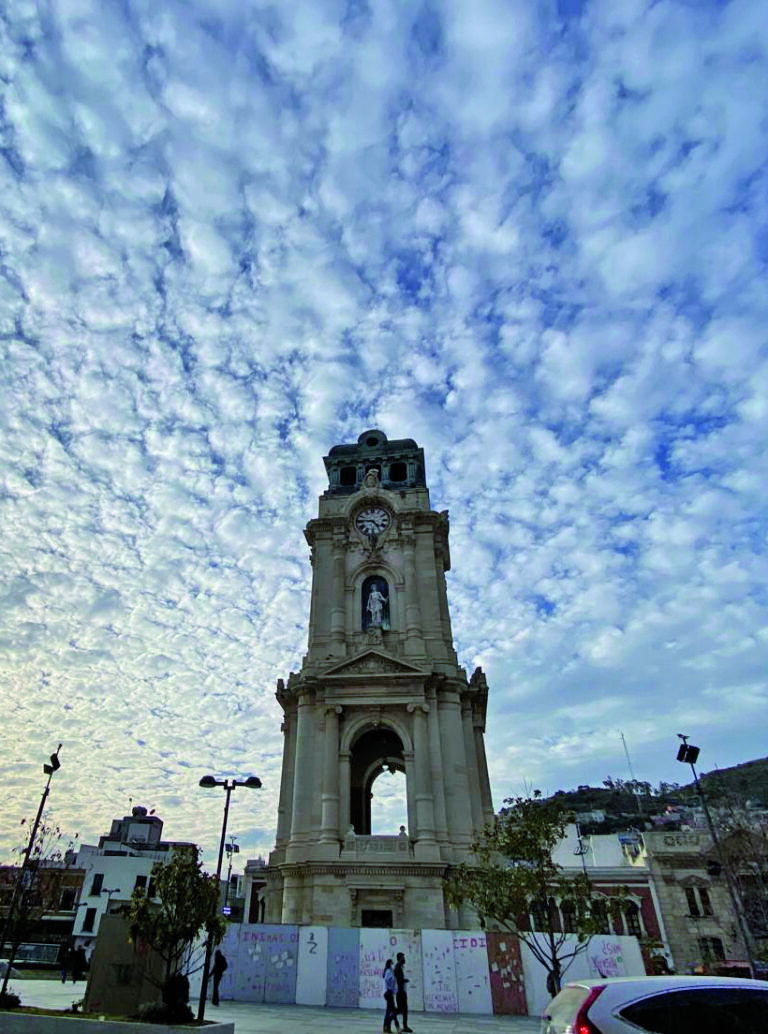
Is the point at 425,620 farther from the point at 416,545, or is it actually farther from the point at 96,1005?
the point at 96,1005

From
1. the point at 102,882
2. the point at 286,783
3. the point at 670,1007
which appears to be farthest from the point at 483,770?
the point at 102,882

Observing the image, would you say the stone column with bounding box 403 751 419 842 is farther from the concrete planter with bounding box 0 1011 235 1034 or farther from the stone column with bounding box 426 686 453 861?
the concrete planter with bounding box 0 1011 235 1034

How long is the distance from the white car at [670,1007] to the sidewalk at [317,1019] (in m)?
11.9

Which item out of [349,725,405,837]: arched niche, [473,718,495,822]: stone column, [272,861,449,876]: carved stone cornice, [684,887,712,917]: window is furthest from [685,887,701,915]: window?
[272,861,449,876]: carved stone cornice

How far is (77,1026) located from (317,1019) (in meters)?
8.39

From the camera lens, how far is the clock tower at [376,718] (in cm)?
3175

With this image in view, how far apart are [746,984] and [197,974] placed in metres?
22.8

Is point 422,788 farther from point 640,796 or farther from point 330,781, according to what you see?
point 640,796

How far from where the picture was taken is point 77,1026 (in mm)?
12602

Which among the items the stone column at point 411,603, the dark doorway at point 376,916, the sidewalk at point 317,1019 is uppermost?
the stone column at point 411,603

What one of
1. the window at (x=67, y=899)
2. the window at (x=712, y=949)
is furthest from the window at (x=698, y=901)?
the window at (x=67, y=899)

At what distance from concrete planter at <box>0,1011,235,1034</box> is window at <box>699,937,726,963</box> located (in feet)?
135

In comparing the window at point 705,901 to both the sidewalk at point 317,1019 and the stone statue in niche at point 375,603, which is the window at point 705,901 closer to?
the stone statue in niche at point 375,603

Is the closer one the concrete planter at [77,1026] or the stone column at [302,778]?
the concrete planter at [77,1026]
